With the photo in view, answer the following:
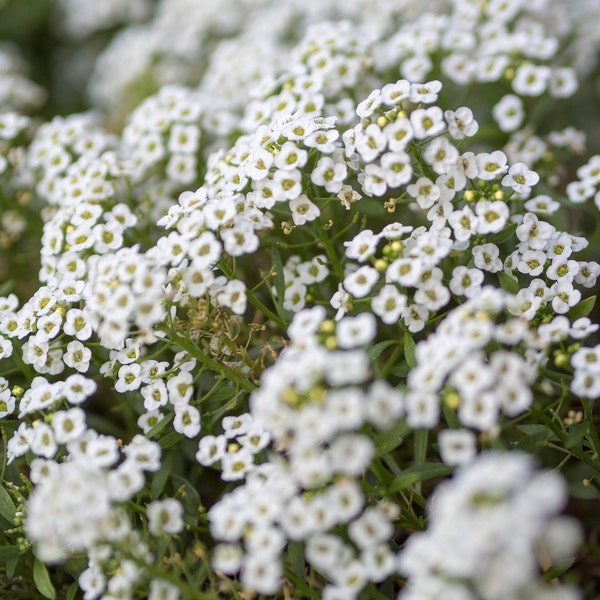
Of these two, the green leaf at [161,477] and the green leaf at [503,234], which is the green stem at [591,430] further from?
the green leaf at [161,477]

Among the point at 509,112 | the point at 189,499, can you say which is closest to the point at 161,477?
the point at 189,499

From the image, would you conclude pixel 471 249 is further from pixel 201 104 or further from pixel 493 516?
pixel 201 104

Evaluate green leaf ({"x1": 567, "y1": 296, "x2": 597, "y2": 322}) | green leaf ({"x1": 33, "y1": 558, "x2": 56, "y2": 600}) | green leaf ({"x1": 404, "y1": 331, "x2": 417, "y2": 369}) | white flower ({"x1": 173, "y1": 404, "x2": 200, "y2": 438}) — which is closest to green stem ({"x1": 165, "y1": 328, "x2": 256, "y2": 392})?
white flower ({"x1": 173, "y1": 404, "x2": 200, "y2": 438})

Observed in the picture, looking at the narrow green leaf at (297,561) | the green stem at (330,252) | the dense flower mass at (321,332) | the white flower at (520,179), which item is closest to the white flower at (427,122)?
the dense flower mass at (321,332)

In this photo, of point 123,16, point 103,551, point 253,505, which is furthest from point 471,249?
point 123,16

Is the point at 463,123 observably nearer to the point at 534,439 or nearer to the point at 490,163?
the point at 490,163

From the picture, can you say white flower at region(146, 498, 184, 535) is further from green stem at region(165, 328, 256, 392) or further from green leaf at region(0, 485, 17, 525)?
green leaf at region(0, 485, 17, 525)
